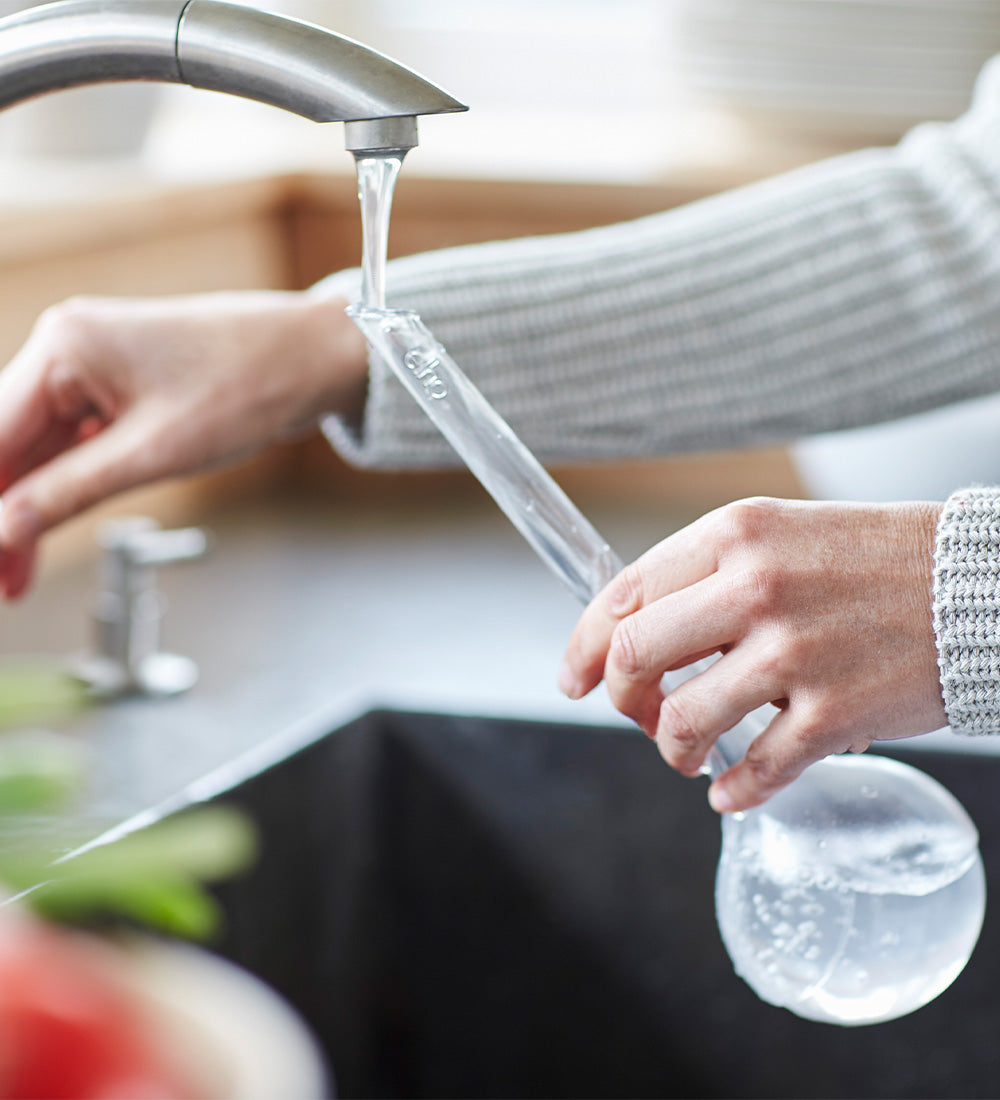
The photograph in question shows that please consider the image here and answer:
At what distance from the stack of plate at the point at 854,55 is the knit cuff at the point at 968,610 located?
35.8 inches

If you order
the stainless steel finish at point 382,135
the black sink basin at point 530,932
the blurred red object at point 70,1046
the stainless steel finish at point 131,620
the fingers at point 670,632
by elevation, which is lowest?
the black sink basin at point 530,932

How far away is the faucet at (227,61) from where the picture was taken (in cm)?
42

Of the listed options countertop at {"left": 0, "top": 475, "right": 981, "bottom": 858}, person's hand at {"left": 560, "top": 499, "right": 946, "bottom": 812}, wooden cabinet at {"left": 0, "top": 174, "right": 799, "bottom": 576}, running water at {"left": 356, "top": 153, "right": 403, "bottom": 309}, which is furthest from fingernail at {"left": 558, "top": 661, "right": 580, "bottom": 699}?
wooden cabinet at {"left": 0, "top": 174, "right": 799, "bottom": 576}

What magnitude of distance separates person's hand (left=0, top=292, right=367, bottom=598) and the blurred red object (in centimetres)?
51

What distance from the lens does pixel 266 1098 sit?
209 millimetres

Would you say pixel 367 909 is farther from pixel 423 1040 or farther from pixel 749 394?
pixel 749 394

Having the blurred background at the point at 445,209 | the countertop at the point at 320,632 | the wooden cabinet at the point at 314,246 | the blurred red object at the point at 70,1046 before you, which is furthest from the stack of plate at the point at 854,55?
the blurred red object at the point at 70,1046

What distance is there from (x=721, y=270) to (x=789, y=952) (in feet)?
1.39

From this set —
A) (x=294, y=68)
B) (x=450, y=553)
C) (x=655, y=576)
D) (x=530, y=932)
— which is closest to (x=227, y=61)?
(x=294, y=68)

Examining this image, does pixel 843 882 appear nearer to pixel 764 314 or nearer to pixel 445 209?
pixel 764 314

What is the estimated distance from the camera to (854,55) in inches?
51.9

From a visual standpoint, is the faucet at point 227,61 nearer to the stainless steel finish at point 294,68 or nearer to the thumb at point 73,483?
the stainless steel finish at point 294,68

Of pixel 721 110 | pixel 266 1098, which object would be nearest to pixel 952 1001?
pixel 266 1098

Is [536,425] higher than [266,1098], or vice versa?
[266,1098]
